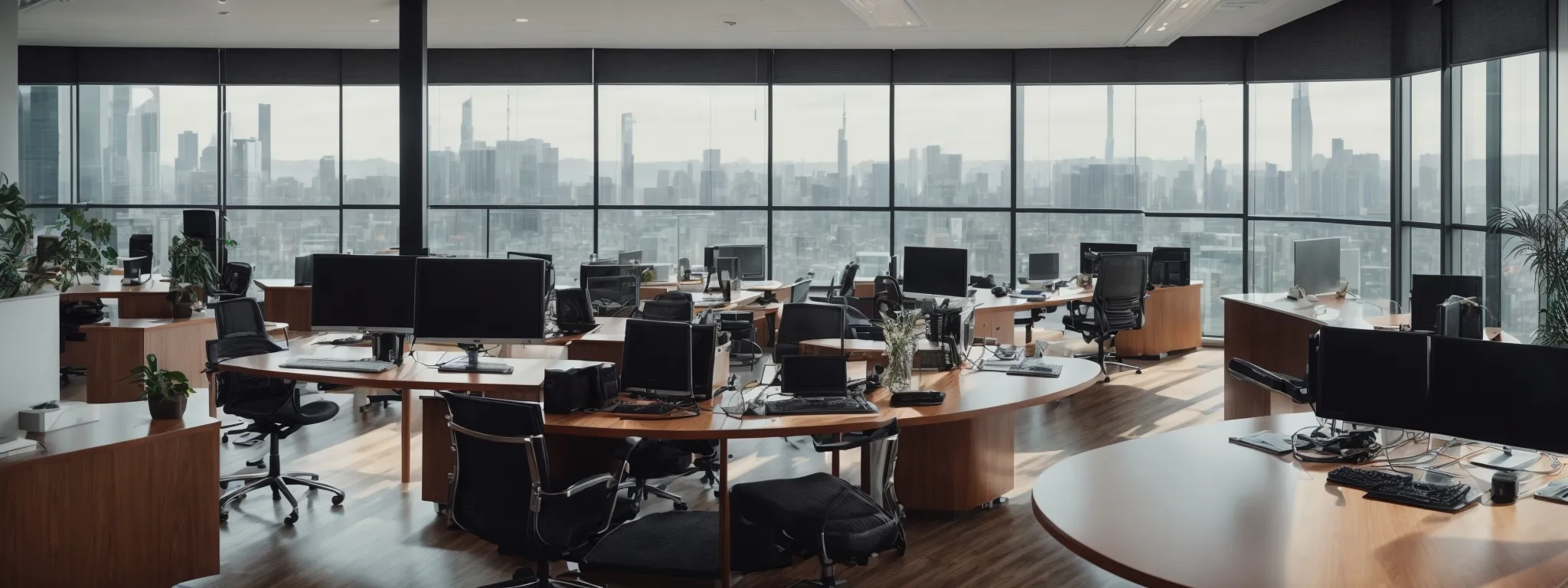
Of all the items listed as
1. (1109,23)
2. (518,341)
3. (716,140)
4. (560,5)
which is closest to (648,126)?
(716,140)

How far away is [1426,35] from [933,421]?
710cm

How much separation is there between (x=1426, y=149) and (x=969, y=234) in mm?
4521

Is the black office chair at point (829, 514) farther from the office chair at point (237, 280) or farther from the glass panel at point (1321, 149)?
the glass panel at point (1321, 149)

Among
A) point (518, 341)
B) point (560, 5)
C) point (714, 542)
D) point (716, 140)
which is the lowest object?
point (714, 542)

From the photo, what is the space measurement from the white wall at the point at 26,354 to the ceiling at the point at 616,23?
527 cm

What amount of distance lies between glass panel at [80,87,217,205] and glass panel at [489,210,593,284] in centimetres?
223

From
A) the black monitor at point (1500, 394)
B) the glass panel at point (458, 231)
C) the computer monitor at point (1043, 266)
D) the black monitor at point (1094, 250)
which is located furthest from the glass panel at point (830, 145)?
the black monitor at point (1500, 394)

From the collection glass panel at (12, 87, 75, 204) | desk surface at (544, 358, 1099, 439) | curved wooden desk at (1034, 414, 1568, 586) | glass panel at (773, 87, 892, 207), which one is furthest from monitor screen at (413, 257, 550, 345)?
glass panel at (12, 87, 75, 204)

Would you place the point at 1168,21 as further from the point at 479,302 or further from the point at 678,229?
the point at 479,302

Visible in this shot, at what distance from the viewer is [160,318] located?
803cm

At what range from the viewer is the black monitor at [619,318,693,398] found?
4719 mm

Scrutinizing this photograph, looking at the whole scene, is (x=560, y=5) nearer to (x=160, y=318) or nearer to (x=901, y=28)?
(x=901, y=28)

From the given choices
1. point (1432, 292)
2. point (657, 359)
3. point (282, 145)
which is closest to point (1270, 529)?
point (657, 359)

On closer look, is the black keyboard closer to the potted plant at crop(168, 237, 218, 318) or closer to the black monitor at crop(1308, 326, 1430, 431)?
the black monitor at crop(1308, 326, 1430, 431)
